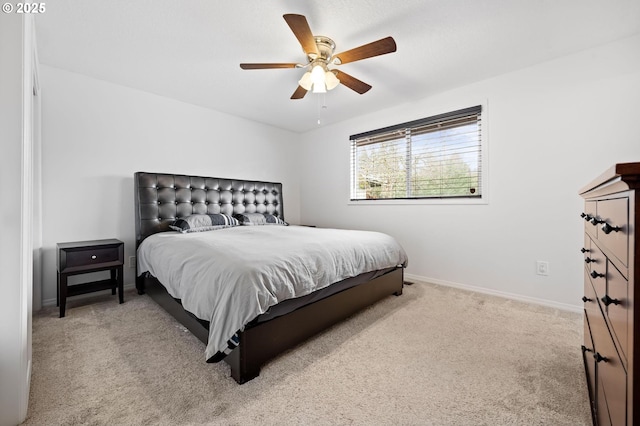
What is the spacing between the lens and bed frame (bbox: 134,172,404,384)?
1520mm

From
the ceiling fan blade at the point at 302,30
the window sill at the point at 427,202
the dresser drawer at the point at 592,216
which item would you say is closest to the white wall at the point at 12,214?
the ceiling fan blade at the point at 302,30

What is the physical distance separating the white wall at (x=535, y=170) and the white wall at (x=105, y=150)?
2.78 meters

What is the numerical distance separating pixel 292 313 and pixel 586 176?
272 cm

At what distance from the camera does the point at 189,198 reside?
3291mm

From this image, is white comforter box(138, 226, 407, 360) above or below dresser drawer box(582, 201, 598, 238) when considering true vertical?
below

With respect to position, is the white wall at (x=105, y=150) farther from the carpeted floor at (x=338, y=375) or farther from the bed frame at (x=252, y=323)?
the carpeted floor at (x=338, y=375)

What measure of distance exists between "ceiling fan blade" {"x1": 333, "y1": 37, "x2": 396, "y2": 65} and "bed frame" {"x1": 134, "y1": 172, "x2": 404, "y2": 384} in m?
1.76

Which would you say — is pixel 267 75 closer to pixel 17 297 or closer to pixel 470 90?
pixel 470 90

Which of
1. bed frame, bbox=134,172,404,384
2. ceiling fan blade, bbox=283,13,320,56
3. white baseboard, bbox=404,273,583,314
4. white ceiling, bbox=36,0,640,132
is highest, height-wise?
white ceiling, bbox=36,0,640,132

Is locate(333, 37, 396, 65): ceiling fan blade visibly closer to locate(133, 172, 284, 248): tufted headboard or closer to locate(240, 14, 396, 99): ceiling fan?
locate(240, 14, 396, 99): ceiling fan

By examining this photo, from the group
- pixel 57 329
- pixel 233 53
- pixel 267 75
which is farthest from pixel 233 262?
pixel 267 75

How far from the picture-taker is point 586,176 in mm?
2342

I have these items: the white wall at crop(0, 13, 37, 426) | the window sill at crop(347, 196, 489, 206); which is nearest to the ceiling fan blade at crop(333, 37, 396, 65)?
the white wall at crop(0, 13, 37, 426)

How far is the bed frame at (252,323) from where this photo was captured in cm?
152
